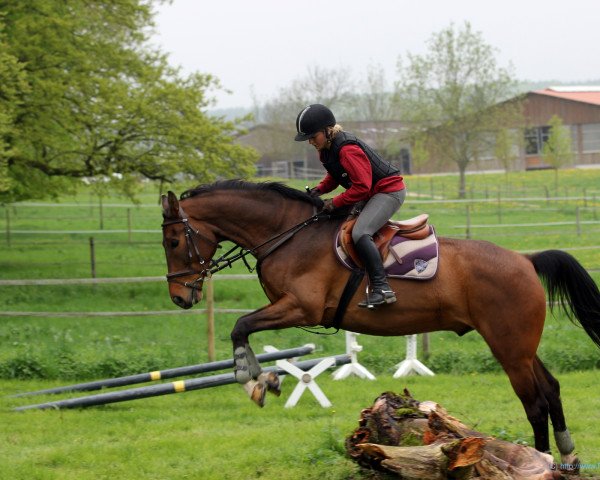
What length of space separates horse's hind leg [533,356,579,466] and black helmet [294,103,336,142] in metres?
2.66

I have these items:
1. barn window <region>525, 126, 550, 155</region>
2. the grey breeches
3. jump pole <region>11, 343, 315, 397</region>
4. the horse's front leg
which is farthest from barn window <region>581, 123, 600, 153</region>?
the horse's front leg

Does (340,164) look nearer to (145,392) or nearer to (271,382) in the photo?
(271,382)

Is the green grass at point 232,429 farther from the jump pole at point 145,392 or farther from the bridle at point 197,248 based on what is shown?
the bridle at point 197,248

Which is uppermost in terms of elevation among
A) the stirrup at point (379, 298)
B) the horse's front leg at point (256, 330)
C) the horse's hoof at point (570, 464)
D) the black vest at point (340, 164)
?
the black vest at point (340, 164)

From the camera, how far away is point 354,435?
6324mm

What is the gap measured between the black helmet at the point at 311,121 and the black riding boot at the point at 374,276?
94cm

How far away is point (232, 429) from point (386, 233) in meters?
3.09

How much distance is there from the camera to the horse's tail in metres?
6.94

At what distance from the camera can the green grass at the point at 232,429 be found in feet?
22.1

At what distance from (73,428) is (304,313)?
359 cm

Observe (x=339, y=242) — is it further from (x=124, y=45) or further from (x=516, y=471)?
(x=124, y=45)

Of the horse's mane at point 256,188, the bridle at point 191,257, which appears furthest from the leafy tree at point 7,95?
the bridle at point 191,257

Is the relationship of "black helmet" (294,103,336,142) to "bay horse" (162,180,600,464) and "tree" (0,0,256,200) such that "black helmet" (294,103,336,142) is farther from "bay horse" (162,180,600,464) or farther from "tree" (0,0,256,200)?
"tree" (0,0,256,200)

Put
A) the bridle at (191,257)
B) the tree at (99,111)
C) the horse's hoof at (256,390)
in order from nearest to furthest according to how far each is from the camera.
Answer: the horse's hoof at (256,390)
the bridle at (191,257)
the tree at (99,111)
